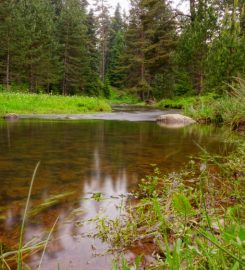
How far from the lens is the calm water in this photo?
1.91m

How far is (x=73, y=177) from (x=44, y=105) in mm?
13340

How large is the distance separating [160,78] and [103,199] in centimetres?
2972

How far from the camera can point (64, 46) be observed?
40.4m

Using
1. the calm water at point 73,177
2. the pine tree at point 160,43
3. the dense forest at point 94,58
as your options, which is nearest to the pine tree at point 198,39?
the dense forest at point 94,58

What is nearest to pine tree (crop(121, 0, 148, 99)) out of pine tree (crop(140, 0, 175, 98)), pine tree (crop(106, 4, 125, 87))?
pine tree (crop(140, 0, 175, 98))

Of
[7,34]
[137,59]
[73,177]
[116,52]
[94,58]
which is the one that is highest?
[116,52]

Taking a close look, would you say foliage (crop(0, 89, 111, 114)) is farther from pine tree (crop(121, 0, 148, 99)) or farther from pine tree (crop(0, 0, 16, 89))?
pine tree (crop(0, 0, 16, 89))

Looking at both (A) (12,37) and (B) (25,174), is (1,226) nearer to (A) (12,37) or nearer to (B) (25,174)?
(B) (25,174)

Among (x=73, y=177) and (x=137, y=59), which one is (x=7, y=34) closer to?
(x=137, y=59)

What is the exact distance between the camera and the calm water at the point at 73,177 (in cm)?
191

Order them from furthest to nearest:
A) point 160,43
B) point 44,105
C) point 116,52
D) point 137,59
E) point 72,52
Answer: point 116,52 < point 72,52 < point 137,59 < point 160,43 < point 44,105

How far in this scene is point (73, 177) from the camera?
3.44 metres

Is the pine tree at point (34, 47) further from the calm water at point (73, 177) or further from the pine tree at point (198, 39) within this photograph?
the calm water at point (73, 177)

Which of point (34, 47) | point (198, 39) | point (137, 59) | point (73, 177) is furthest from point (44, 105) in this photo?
point (34, 47)
